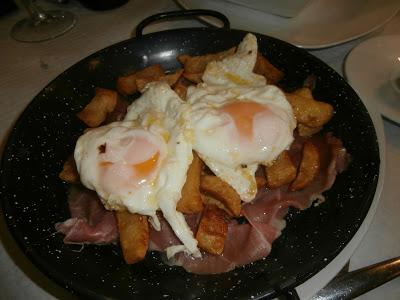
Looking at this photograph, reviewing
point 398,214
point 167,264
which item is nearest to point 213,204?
point 167,264

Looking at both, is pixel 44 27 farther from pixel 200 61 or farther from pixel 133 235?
pixel 133 235

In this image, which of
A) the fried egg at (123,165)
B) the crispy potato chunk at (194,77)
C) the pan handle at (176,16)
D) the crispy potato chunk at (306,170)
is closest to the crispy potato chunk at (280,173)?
the crispy potato chunk at (306,170)

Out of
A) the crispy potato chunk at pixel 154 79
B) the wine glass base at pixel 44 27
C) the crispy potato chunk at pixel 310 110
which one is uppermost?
the crispy potato chunk at pixel 154 79

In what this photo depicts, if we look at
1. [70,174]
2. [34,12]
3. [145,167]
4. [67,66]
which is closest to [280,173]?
[145,167]

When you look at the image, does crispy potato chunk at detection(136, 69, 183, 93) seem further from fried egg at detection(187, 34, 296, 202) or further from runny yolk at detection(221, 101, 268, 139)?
runny yolk at detection(221, 101, 268, 139)

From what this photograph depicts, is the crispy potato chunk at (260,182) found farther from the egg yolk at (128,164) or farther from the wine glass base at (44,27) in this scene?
the wine glass base at (44,27)
